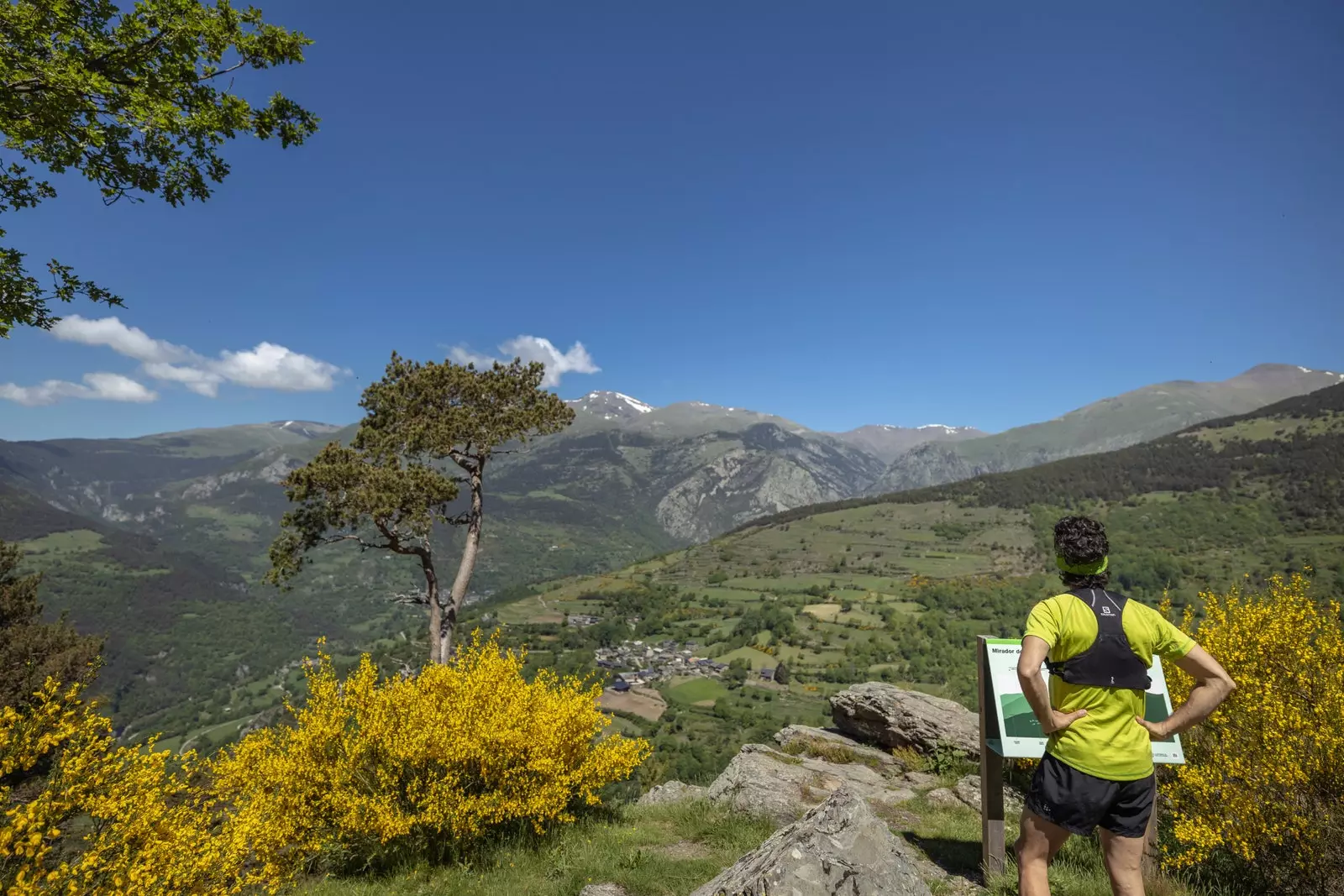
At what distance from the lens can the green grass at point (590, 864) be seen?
22.1 feet

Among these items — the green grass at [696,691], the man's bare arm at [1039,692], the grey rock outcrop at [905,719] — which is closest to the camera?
the man's bare arm at [1039,692]

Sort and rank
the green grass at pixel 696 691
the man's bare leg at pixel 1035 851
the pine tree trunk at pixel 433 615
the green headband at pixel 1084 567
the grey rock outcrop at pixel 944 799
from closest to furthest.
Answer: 1. the man's bare leg at pixel 1035 851
2. the green headband at pixel 1084 567
3. the grey rock outcrop at pixel 944 799
4. the pine tree trunk at pixel 433 615
5. the green grass at pixel 696 691

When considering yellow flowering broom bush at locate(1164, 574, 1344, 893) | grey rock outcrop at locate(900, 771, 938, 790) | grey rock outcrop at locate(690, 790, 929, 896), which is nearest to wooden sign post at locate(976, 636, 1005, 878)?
yellow flowering broom bush at locate(1164, 574, 1344, 893)

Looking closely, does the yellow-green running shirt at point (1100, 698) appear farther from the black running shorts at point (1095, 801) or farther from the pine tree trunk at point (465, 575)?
the pine tree trunk at point (465, 575)

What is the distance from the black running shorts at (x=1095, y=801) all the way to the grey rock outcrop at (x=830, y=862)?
5.11 ft

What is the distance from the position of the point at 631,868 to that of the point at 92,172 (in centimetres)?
1175

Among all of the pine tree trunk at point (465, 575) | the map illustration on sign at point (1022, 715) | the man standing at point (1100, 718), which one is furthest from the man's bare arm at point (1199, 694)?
the pine tree trunk at point (465, 575)

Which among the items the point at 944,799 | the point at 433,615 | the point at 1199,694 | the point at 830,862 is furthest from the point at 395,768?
the point at 433,615

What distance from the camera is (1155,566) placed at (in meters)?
138

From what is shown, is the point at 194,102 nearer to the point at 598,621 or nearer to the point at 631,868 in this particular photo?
the point at 631,868

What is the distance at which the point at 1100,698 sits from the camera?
13.2 feet

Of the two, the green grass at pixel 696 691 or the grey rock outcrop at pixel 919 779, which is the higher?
the grey rock outcrop at pixel 919 779

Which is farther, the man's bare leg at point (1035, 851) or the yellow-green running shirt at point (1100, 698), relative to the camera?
the man's bare leg at point (1035, 851)

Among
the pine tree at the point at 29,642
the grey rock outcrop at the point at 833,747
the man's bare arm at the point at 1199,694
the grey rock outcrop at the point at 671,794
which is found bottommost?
the grey rock outcrop at the point at 833,747
